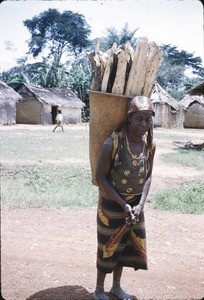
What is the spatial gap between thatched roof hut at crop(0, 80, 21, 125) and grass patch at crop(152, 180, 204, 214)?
16.5 meters

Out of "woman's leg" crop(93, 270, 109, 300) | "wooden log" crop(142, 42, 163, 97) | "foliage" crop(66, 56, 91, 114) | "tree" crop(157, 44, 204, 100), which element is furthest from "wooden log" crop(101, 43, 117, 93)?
"tree" crop(157, 44, 204, 100)

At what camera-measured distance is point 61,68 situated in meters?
29.9

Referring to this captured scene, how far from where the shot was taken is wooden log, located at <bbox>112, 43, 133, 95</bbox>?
92.2 inches

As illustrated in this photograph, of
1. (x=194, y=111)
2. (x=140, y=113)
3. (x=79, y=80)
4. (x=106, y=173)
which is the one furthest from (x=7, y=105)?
(x=140, y=113)

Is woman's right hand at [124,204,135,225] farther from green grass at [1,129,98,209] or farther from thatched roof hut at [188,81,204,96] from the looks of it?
thatched roof hut at [188,81,204,96]

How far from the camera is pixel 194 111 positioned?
28.7m

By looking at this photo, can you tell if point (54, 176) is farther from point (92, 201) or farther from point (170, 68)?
point (170, 68)

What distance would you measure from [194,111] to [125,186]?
27.7 metres

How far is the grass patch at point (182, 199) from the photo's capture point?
526cm

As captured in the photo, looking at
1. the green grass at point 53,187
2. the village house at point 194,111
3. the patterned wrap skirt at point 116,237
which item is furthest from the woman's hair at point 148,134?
the village house at point 194,111

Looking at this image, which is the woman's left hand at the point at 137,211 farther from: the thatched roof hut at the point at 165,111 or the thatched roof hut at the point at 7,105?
the thatched roof hut at the point at 165,111

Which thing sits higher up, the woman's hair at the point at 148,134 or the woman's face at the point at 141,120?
the woman's face at the point at 141,120

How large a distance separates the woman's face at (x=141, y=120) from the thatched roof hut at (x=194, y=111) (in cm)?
2745

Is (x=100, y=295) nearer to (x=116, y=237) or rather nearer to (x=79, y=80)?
(x=116, y=237)
